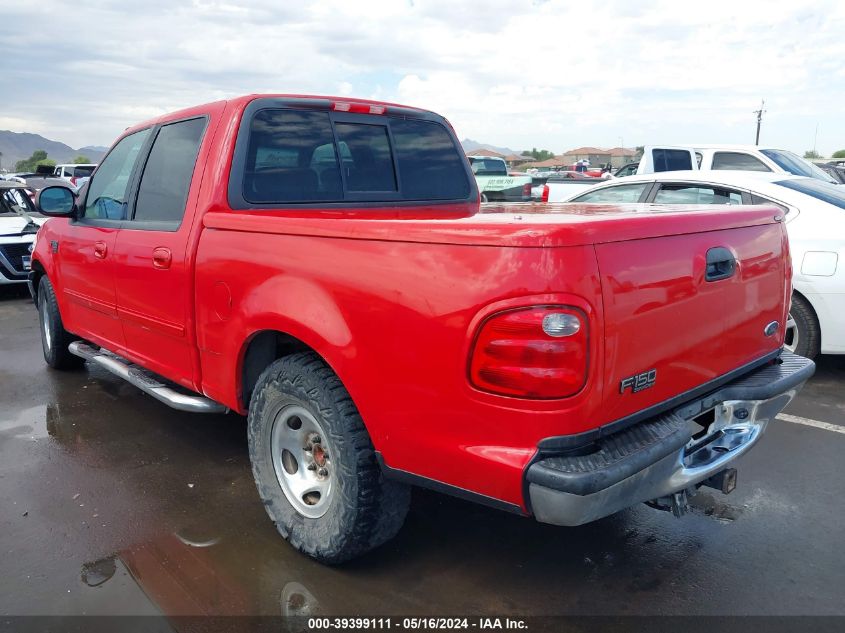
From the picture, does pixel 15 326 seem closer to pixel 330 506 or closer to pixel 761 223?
pixel 330 506

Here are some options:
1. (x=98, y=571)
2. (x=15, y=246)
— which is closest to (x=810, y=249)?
(x=98, y=571)

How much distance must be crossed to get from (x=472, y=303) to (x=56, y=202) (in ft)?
11.7

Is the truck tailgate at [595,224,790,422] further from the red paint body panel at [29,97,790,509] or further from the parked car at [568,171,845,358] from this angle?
the parked car at [568,171,845,358]

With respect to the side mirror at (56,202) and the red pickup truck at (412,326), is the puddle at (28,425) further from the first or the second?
the side mirror at (56,202)

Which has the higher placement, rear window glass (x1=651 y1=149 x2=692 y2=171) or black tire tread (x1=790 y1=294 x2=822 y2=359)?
rear window glass (x1=651 y1=149 x2=692 y2=171)

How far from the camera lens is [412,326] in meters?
2.28

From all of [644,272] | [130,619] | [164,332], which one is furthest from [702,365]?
[164,332]

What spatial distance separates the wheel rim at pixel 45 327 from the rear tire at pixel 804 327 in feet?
19.0

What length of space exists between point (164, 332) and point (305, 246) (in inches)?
53.4

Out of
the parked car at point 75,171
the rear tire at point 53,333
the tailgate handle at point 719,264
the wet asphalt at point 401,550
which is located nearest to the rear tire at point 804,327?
the wet asphalt at point 401,550

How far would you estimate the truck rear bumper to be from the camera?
209cm

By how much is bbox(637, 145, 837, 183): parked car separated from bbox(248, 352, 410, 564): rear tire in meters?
9.35

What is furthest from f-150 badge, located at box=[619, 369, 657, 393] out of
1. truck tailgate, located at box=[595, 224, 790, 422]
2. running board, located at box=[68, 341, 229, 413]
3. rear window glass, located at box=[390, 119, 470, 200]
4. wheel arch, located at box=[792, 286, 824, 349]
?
wheel arch, located at box=[792, 286, 824, 349]

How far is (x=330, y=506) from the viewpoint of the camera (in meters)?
2.75
